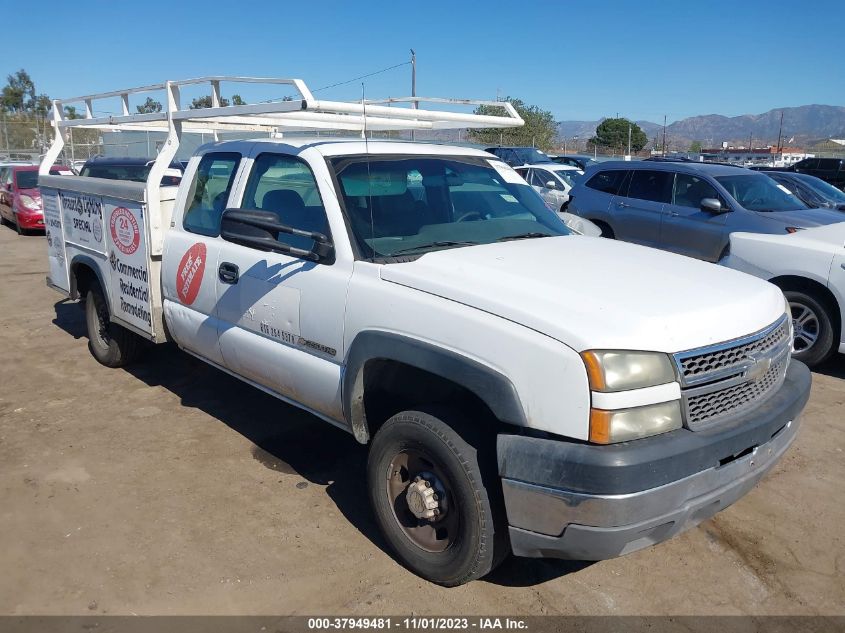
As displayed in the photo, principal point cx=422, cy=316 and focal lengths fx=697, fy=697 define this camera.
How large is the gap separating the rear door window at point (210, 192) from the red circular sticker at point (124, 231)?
1.80 feet

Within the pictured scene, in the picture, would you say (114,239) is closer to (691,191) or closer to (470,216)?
(470,216)

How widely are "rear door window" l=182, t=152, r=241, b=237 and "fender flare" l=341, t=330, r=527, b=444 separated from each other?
1632 mm

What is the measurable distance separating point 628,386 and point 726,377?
1.77 ft

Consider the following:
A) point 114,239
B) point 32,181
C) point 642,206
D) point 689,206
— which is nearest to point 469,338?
point 114,239

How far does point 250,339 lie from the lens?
13.4 ft

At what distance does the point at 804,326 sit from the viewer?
248 inches

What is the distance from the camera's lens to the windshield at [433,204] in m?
3.61

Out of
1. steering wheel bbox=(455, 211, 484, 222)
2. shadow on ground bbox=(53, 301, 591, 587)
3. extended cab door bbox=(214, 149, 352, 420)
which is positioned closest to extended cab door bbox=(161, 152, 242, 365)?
extended cab door bbox=(214, 149, 352, 420)

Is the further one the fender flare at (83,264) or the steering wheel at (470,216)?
the fender flare at (83,264)

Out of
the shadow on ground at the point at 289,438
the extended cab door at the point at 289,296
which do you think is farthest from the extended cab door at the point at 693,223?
the extended cab door at the point at 289,296

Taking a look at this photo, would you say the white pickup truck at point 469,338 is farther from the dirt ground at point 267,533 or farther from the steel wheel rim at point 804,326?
the steel wheel rim at point 804,326

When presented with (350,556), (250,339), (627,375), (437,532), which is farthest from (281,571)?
(627,375)

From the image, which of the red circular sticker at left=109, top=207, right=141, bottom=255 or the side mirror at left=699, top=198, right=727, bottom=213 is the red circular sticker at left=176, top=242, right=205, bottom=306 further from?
the side mirror at left=699, top=198, right=727, bottom=213

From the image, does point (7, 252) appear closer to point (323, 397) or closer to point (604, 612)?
point (323, 397)
